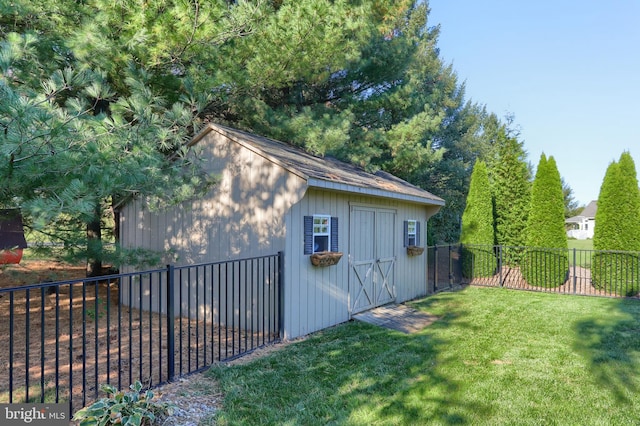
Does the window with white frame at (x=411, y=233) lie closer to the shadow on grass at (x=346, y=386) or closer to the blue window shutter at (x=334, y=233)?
the blue window shutter at (x=334, y=233)

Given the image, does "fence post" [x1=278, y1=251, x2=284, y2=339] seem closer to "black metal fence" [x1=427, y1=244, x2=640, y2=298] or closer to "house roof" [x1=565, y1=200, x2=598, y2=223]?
"black metal fence" [x1=427, y1=244, x2=640, y2=298]

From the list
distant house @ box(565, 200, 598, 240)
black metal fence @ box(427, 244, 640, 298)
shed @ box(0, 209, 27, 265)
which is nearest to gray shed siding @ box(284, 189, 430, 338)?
shed @ box(0, 209, 27, 265)

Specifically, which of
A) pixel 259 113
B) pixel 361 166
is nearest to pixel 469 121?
pixel 361 166

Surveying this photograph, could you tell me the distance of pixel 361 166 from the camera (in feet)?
32.1

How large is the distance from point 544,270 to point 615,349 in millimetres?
5891

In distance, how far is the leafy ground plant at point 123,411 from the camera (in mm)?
2723

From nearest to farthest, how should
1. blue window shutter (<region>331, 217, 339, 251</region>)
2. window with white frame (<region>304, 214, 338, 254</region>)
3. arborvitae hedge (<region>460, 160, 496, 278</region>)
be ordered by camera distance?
window with white frame (<region>304, 214, 338, 254</region>), blue window shutter (<region>331, 217, 339, 251</region>), arborvitae hedge (<region>460, 160, 496, 278</region>)

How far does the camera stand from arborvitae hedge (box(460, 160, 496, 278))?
11.6 m

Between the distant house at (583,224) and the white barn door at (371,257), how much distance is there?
4303cm

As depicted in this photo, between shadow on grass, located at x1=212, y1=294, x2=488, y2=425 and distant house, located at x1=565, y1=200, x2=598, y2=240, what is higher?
distant house, located at x1=565, y1=200, x2=598, y2=240

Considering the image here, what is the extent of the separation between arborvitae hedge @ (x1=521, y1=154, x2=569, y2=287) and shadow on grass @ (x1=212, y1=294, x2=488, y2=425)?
682 cm

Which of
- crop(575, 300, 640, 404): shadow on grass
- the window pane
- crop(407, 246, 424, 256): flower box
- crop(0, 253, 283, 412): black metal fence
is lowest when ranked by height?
crop(575, 300, 640, 404): shadow on grass

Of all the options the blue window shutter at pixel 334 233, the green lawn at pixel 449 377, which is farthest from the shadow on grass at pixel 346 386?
the blue window shutter at pixel 334 233

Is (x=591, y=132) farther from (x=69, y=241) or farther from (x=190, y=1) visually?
(x=69, y=241)
